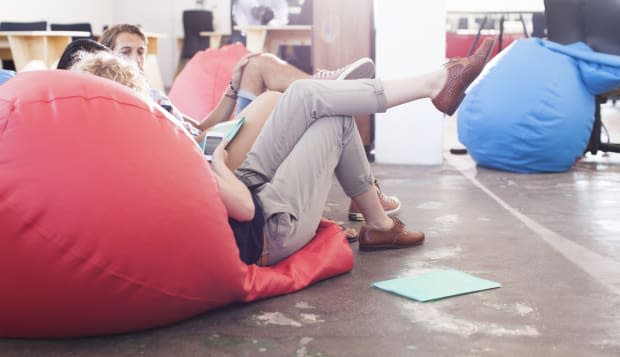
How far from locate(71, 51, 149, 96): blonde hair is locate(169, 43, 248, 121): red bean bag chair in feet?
8.35

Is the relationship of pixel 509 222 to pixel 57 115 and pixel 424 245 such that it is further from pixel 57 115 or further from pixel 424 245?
pixel 57 115

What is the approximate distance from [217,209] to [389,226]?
3.04 feet

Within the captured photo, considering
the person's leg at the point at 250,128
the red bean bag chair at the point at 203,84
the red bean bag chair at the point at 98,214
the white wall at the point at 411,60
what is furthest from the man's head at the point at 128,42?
the white wall at the point at 411,60

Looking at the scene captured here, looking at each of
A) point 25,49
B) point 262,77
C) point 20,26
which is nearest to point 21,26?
point 20,26

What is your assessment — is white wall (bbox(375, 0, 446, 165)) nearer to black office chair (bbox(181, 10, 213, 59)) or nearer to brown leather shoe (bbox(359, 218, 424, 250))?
brown leather shoe (bbox(359, 218, 424, 250))

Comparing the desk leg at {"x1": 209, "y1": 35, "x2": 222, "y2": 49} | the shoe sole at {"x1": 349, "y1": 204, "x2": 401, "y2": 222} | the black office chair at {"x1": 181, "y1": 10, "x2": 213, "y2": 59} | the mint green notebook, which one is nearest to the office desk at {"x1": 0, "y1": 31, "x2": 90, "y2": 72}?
the desk leg at {"x1": 209, "y1": 35, "x2": 222, "y2": 49}

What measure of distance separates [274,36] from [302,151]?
21.7 feet

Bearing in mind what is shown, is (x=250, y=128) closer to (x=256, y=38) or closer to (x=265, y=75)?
(x=265, y=75)

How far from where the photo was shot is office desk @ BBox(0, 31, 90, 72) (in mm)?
7984

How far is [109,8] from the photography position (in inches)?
494

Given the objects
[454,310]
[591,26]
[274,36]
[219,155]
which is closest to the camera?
[454,310]

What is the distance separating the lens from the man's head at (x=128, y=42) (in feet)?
9.49

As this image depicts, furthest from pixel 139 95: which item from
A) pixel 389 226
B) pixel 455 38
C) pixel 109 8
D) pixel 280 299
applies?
pixel 109 8

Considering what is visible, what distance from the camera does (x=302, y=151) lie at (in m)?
2.22
